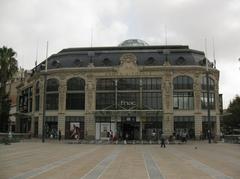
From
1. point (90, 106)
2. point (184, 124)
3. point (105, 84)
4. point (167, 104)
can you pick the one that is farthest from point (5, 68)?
point (184, 124)

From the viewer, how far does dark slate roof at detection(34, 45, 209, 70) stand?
195 feet

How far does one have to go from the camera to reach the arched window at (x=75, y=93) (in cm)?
5959

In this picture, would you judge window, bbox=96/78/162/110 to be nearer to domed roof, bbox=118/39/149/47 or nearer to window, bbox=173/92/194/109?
window, bbox=173/92/194/109

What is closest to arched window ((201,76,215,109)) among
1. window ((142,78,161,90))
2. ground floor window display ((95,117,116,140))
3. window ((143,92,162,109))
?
window ((143,92,162,109))

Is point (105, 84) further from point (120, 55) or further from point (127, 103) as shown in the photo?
point (120, 55)

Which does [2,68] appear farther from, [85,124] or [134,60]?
[134,60]

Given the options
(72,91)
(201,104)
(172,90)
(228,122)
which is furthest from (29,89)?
(228,122)

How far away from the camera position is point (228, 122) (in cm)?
7981

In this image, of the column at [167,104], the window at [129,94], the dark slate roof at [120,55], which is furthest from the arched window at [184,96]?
the dark slate roof at [120,55]

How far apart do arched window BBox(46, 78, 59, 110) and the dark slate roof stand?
3.01 meters

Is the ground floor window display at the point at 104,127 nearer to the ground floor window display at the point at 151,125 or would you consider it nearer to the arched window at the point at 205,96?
the ground floor window display at the point at 151,125

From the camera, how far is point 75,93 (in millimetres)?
59938

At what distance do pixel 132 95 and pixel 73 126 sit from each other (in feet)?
37.5

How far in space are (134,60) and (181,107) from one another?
1124 cm
